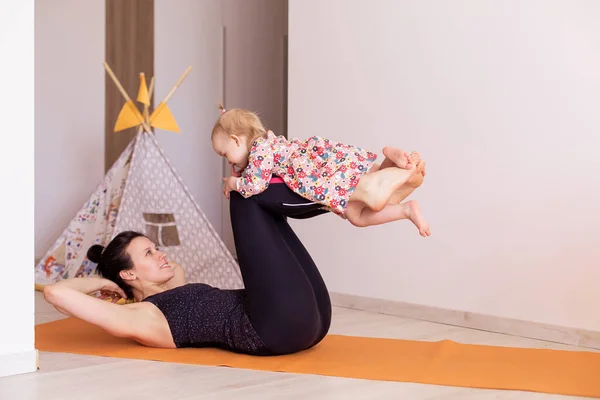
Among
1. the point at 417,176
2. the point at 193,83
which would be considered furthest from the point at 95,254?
the point at 193,83

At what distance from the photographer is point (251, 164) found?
2.65 meters

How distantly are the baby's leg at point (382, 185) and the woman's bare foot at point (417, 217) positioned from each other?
7cm

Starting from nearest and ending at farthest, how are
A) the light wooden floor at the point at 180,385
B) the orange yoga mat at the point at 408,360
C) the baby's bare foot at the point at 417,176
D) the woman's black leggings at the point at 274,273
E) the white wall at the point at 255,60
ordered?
the light wooden floor at the point at 180,385, the orange yoga mat at the point at 408,360, the baby's bare foot at the point at 417,176, the woman's black leggings at the point at 274,273, the white wall at the point at 255,60

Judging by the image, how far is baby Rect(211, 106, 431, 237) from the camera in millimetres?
2494

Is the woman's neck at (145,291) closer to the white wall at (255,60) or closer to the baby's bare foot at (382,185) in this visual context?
the baby's bare foot at (382,185)

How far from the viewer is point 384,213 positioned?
8.38 ft

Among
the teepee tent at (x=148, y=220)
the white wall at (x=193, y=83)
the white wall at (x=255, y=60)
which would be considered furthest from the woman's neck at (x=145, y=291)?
the white wall at (x=255, y=60)

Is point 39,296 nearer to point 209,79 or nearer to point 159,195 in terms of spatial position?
point 159,195

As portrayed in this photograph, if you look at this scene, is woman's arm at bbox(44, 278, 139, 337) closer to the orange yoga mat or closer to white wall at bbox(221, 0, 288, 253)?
the orange yoga mat

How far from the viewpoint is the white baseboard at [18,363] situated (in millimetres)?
2484

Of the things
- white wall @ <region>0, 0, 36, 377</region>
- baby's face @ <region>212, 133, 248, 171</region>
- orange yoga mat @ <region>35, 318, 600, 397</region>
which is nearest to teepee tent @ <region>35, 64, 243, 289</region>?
orange yoga mat @ <region>35, 318, 600, 397</region>

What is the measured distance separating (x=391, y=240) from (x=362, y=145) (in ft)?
1.59

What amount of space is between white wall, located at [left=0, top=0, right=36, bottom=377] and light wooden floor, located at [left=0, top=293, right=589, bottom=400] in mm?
114

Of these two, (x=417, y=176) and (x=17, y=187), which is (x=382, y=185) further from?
(x=17, y=187)
